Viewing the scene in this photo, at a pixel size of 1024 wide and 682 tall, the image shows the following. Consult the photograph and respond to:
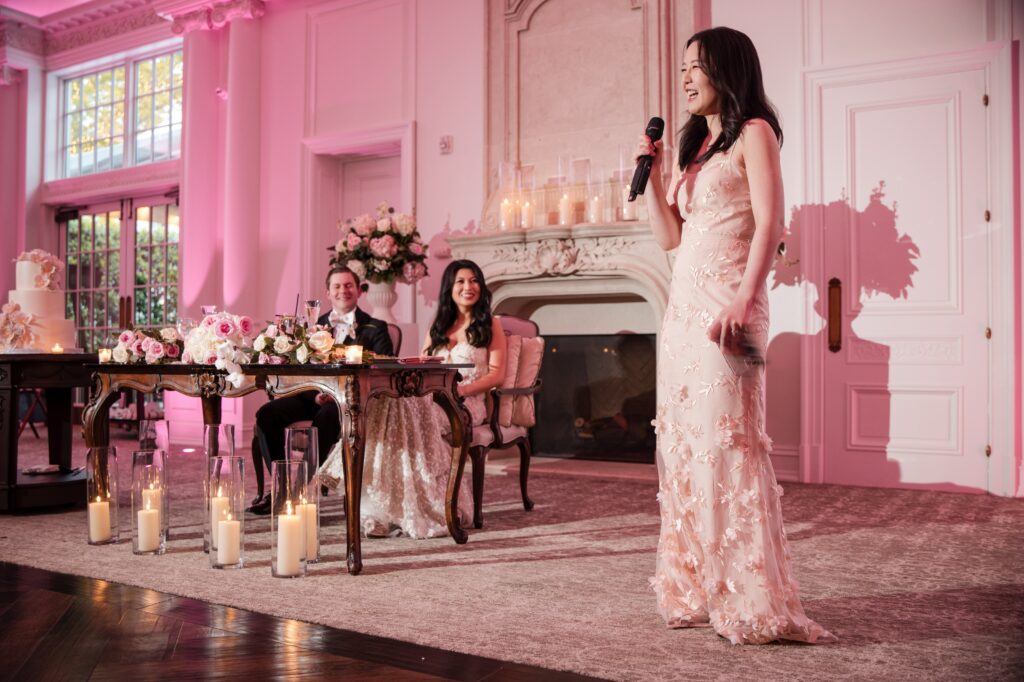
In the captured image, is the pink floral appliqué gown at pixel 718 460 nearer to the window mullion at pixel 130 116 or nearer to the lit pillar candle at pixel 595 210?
the lit pillar candle at pixel 595 210

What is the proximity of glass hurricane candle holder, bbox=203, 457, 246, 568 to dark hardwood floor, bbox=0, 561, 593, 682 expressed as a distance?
1.23 ft

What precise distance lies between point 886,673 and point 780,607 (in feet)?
0.96

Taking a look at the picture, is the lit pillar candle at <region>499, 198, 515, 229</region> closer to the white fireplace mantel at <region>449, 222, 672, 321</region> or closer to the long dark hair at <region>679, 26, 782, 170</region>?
the white fireplace mantel at <region>449, 222, 672, 321</region>

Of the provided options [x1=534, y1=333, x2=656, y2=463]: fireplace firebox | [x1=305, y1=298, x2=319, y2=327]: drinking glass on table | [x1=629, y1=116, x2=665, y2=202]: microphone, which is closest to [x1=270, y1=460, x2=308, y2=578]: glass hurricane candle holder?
[x1=305, y1=298, x2=319, y2=327]: drinking glass on table

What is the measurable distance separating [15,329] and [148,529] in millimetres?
1960

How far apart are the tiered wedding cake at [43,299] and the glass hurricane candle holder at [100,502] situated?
1502mm

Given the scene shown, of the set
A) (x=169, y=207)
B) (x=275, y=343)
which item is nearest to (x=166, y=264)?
(x=169, y=207)

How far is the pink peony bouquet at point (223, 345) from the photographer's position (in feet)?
10.5

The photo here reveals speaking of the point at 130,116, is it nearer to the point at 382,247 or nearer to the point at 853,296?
the point at 382,247

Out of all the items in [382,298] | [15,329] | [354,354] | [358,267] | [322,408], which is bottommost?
[322,408]

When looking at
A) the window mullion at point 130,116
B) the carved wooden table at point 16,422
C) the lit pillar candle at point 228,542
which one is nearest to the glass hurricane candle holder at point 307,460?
the lit pillar candle at point 228,542

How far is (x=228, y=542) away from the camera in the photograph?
3.05m

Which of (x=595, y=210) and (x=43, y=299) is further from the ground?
(x=595, y=210)

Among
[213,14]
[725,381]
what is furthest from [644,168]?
[213,14]
